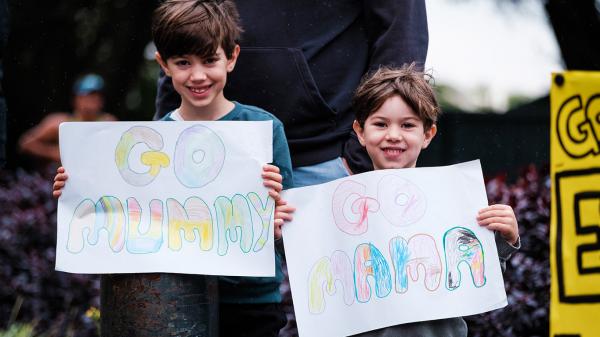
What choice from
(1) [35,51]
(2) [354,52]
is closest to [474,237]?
(2) [354,52]

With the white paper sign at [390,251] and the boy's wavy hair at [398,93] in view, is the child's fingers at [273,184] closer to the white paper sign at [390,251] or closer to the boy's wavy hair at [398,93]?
the white paper sign at [390,251]

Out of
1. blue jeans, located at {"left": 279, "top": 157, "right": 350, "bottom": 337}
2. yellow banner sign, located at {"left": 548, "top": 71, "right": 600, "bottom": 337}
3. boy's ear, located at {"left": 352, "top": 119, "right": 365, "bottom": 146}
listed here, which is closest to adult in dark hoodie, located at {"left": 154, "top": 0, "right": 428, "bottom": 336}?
blue jeans, located at {"left": 279, "top": 157, "right": 350, "bottom": 337}

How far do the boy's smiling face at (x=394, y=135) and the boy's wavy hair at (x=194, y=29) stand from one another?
1.84 feet

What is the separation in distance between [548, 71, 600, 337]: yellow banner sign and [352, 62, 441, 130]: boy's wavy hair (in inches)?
23.9

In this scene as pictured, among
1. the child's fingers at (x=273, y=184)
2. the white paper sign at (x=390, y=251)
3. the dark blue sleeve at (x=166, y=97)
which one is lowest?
the white paper sign at (x=390, y=251)

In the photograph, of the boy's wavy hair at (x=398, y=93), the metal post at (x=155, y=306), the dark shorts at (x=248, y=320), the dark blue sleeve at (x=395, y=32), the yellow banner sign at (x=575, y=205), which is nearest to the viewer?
the yellow banner sign at (x=575, y=205)

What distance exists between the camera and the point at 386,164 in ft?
11.8

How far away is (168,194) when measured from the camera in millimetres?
3602

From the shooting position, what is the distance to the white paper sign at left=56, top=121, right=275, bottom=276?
3551 millimetres

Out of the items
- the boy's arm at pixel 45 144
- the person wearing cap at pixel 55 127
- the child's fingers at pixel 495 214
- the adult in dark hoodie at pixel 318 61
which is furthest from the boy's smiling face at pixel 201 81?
the boy's arm at pixel 45 144

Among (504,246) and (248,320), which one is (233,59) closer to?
Result: (248,320)

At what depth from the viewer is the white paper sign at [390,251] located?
3439 mm

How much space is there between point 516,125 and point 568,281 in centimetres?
988

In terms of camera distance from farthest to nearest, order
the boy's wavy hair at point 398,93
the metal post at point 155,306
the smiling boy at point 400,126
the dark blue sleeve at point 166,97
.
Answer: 1. the dark blue sleeve at point 166,97
2. the boy's wavy hair at point 398,93
3. the smiling boy at point 400,126
4. the metal post at point 155,306
